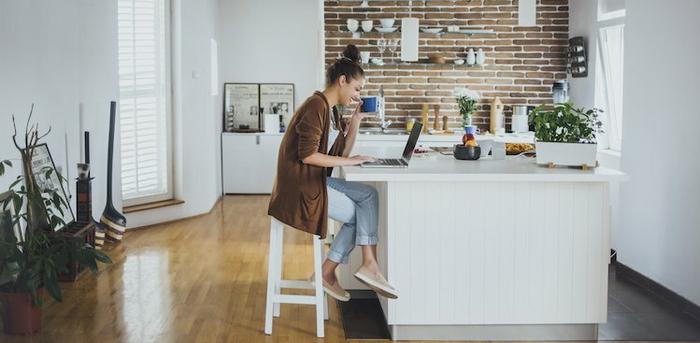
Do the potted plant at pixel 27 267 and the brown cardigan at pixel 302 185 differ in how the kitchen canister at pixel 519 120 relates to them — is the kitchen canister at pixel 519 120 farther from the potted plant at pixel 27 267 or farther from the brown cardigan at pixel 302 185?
the potted plant at pixel 27 267

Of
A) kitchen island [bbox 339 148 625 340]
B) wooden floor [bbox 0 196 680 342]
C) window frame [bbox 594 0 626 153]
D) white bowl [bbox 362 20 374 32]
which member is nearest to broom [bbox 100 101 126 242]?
wooden floor [bbox 0 196 680 342]

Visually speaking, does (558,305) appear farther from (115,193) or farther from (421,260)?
(115,193)

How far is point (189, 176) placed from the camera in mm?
8695

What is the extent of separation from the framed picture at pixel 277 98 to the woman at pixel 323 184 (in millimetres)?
6012

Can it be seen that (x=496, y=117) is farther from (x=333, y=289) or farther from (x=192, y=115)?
(x=333, y=289)

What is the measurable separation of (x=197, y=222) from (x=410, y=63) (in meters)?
2.75

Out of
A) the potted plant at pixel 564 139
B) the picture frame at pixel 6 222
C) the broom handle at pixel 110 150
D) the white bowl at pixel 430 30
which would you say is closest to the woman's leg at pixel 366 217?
the potted plant at pixel 564 139

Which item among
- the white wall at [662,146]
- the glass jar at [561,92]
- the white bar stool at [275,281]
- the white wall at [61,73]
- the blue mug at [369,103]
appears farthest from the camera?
the glass jar at [561,92]

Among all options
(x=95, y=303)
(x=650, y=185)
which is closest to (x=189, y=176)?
(x=95, y=303)

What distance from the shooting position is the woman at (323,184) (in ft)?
13.9

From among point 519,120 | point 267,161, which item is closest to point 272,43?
point 267,161

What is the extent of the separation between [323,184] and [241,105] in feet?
20.7

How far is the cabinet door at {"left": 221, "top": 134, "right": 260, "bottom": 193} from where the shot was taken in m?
10.2

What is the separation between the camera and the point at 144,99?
26.7 feet
